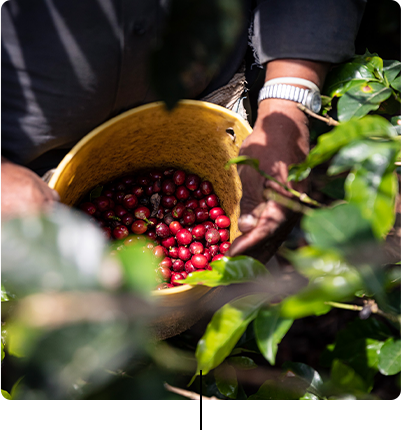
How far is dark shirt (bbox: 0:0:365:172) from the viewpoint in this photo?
2.28ft

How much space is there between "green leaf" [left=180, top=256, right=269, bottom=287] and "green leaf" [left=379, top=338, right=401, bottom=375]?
32cm

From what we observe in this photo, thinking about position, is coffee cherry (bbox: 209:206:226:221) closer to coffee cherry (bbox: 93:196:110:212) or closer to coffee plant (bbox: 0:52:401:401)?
coffee cherry (bbox: 93:196:110:212)

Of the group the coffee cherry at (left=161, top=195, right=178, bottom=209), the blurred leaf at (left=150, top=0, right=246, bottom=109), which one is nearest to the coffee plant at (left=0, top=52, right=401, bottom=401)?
the blurred leaf at (left=150, top=0, right=246, bottom=109)

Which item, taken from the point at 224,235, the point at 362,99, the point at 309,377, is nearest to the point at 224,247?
the point at 224,235

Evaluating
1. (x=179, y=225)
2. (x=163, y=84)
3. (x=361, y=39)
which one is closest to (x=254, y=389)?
(x=179, y=225)

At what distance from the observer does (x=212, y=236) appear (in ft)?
3.79

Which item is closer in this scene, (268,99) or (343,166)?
(343,166)

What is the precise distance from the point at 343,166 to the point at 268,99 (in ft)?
2.00

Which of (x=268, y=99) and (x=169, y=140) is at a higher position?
(x=268, y=99)

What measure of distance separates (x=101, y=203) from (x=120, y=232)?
13 centimetres

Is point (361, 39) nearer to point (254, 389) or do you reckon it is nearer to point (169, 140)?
point (169, 140)

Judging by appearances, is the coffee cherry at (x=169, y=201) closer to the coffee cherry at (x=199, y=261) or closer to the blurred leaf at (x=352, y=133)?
the coffee cherry at (x=199, y=261)

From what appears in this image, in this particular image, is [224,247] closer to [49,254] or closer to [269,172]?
[269,172]

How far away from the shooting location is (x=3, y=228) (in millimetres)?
235
